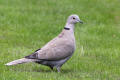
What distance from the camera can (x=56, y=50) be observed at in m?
8.50

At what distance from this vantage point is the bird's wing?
838 centimetres

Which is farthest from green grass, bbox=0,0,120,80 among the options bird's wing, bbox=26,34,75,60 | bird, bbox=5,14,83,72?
bird's wing, bbox=26,34,75,60

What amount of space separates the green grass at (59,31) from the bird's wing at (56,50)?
35 centimetres

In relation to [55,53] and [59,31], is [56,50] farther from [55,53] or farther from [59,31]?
[59,31]

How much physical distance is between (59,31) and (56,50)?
5472 mm

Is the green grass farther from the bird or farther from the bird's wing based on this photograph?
the bird's wing

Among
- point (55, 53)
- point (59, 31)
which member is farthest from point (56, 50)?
point (59, 31)

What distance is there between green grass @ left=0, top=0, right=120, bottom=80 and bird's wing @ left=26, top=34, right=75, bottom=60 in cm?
35

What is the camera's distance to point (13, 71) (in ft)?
26.4

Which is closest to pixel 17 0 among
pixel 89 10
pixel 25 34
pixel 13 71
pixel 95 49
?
pixel 89 10

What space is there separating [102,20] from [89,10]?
4.29 ft

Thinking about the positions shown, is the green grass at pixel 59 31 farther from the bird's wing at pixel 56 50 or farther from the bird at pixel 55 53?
the bird's wing at pixel 56 50

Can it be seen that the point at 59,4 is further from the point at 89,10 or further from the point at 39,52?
the point at 39,52

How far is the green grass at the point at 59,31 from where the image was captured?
27.8 ft
